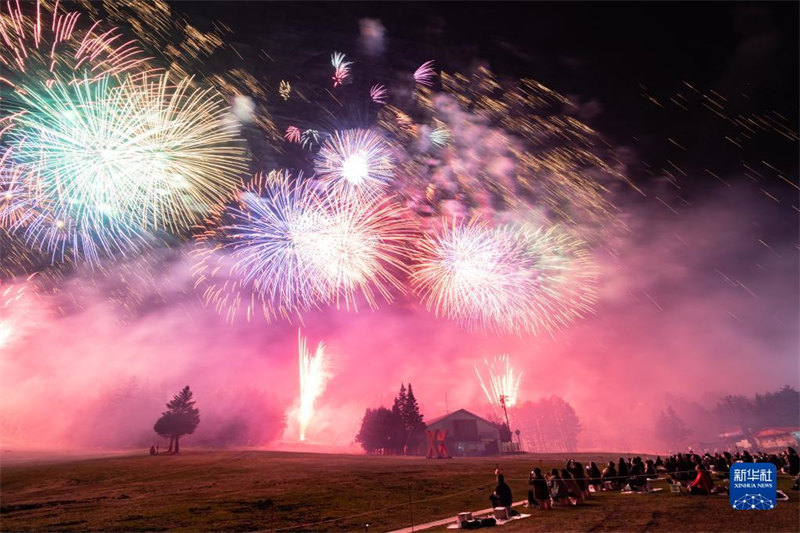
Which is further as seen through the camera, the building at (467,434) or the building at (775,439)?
the building at (775,439)

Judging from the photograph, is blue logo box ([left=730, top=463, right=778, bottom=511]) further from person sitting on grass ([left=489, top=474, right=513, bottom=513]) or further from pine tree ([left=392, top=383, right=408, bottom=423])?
pine tree ([left=392, top=383, right=408, bottom=423])

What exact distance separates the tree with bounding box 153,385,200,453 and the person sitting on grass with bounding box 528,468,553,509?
86977mm

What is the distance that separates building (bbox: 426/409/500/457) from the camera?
261 feet

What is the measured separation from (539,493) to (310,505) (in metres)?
13.4

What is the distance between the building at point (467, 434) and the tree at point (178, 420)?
53.5 metres

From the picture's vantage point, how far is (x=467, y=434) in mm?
81000

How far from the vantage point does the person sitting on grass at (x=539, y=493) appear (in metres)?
18.7

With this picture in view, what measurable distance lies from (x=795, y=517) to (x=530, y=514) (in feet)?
29.3

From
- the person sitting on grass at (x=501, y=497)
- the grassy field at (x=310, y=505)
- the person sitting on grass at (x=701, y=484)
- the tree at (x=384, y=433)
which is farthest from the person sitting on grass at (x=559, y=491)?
the tree at (x=384, y=433)

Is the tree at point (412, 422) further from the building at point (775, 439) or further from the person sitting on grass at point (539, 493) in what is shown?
the building at point (775, 439)

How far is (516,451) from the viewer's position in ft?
279

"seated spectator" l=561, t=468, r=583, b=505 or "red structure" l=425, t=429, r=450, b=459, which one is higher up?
"seated spectator" l=561, t=468, r=583, b=505

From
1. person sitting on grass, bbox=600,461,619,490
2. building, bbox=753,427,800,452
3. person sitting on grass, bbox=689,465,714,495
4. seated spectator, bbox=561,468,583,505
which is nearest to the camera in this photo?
seated spectator, bbox=561,468,583,505

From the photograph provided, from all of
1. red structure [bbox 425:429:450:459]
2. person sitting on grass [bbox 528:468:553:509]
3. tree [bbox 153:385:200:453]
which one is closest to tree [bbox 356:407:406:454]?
red structure [bbox 425:429:450:459]
